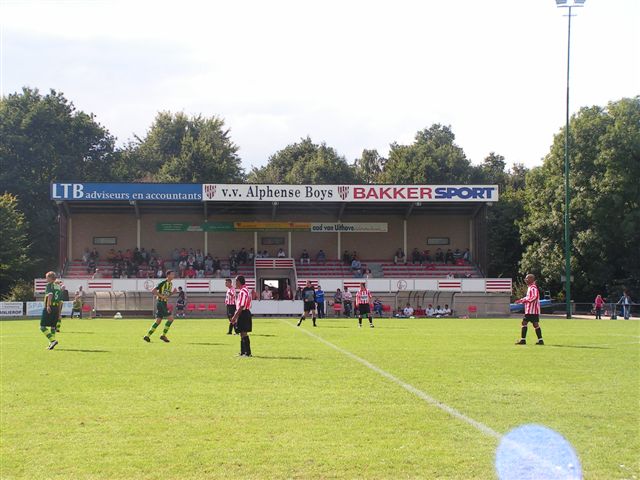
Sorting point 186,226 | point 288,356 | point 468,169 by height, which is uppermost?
point 468,169

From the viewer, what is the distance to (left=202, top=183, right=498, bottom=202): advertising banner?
177ft

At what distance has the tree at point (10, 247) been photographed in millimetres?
58188

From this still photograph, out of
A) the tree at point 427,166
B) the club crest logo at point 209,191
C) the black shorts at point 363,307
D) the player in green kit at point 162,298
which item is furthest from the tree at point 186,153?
the player in green kit at point 162,298

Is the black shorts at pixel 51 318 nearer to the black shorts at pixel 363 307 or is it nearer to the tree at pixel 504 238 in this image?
the black shorts at pixel 363 307

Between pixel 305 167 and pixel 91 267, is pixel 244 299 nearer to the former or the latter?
pixel 91 267

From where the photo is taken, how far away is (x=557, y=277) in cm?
6228

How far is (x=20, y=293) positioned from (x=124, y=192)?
34.8ft

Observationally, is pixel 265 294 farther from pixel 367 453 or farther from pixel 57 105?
pixel 367 453

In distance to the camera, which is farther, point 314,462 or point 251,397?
point 251,397

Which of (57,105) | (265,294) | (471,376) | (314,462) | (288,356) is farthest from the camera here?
(57,105)

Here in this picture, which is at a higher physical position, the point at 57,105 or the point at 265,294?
the point at 57,105

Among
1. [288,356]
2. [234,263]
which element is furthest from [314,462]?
[234,263]

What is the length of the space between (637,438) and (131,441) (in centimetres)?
511

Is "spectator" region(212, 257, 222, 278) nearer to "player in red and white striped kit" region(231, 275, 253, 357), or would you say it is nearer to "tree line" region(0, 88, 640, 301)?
"tree line" region(0, 88, 640, 301)
